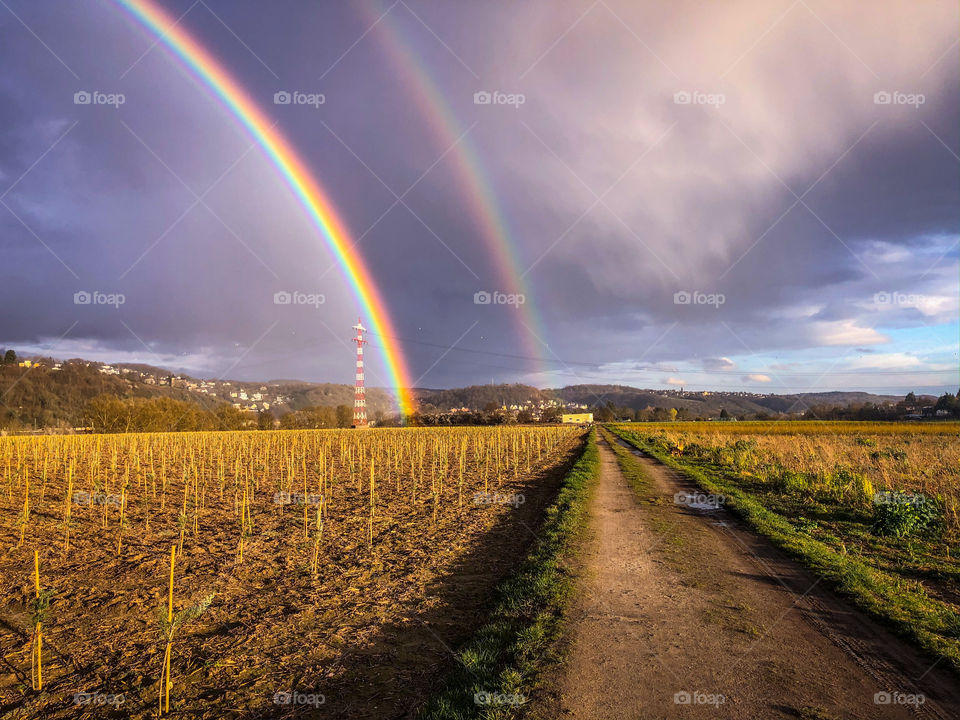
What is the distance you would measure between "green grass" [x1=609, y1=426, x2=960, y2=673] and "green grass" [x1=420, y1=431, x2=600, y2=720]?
368 centimetres

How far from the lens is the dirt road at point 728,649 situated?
4.02 metres

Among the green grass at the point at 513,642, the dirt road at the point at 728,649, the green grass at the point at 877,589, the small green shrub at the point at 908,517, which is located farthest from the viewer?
the small green shrub at the point at 908,517

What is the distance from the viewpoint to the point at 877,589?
6594 mm

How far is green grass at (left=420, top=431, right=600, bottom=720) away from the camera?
4191 mm

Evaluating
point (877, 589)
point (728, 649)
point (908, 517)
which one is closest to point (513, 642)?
point (728, 649)

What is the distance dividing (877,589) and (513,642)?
5.16m

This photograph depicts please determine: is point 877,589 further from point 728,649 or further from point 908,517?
point 908,517

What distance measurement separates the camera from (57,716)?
437 centimetres

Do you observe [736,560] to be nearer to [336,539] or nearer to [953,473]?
[336,539]

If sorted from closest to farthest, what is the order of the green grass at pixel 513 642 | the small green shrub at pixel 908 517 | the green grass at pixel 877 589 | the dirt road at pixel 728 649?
the dirt road at pixel 728 649 → the green grass at pixel 513 642 → the green grass at pixel 877 589 → the small green shrub at pixel 908 517

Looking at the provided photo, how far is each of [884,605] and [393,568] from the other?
22.6 ft

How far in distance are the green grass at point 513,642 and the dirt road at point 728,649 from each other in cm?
32

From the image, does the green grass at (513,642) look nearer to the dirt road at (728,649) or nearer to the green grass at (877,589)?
the dirt road at (728,649)

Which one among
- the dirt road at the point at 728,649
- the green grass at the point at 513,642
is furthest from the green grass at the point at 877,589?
the green grass at the point at 513,642
